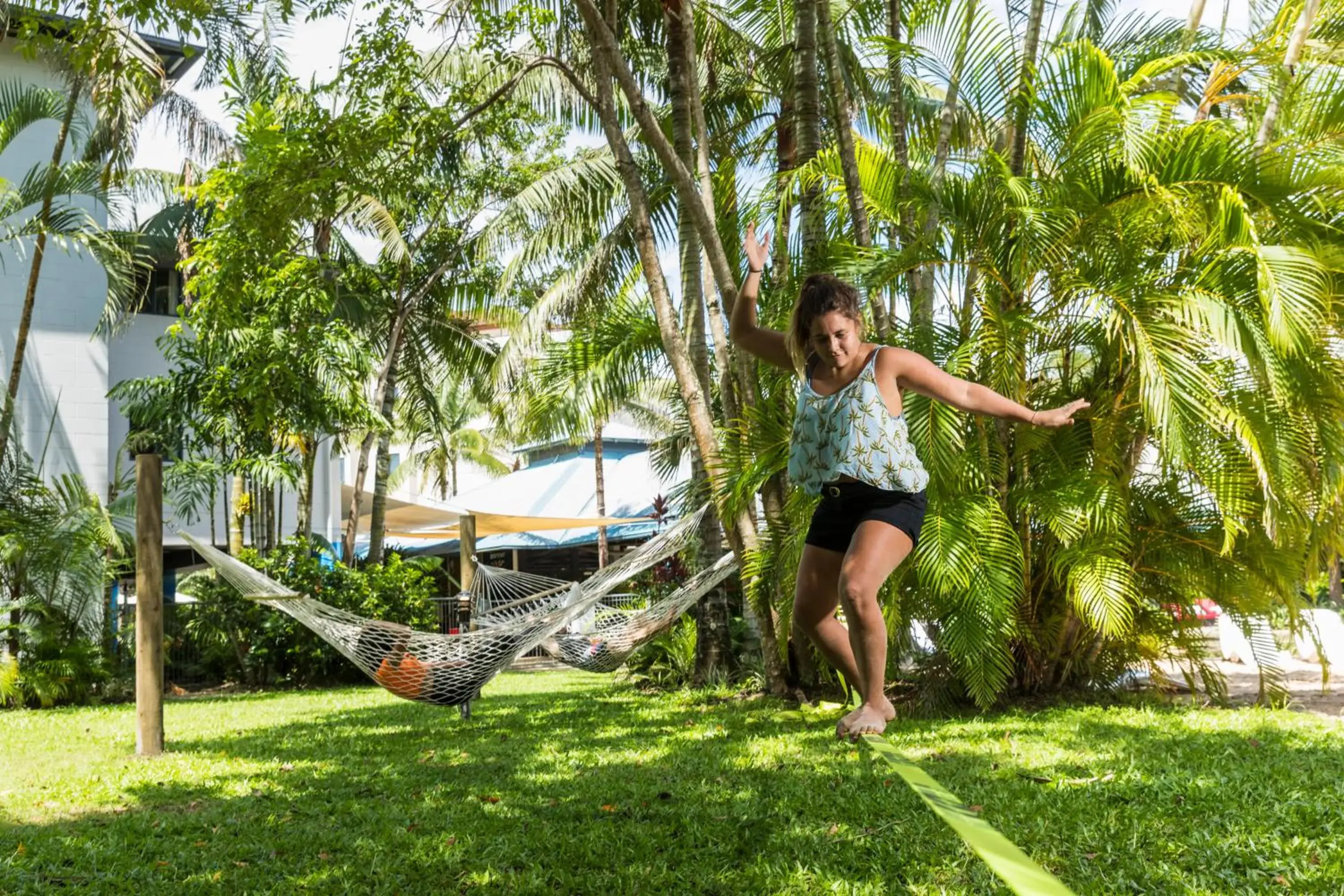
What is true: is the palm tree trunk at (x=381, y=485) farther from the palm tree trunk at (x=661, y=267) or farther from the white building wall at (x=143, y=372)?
the palm tree trunk at (x=661, y=267)

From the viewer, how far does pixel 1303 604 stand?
7293 millimetres

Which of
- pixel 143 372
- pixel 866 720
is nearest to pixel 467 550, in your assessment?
pixel 143 372

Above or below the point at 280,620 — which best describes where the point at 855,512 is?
above

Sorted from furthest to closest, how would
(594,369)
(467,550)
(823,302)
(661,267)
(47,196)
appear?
1. (594,369)
2. (467,550)
3. (47,196)
4. (661,267)
5. (823,302)

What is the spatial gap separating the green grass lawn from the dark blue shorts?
0.99 m

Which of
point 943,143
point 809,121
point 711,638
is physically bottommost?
point 711,638

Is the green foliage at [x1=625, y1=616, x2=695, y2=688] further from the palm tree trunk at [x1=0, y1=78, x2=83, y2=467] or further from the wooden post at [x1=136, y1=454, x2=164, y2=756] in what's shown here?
the palm tree trunk at [x1=0, y1=78, x2=83, y2=467]

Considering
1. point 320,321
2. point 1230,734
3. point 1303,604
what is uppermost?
point 320,321

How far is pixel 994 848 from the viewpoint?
5.28 feet

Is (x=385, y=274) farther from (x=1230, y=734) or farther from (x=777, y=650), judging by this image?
(x=1230, y=734)

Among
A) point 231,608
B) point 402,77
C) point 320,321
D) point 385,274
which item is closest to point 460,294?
point 385,274

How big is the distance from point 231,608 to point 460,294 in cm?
542

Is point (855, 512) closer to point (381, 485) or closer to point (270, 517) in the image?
point (270, 517)

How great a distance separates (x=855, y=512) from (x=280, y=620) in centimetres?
975
